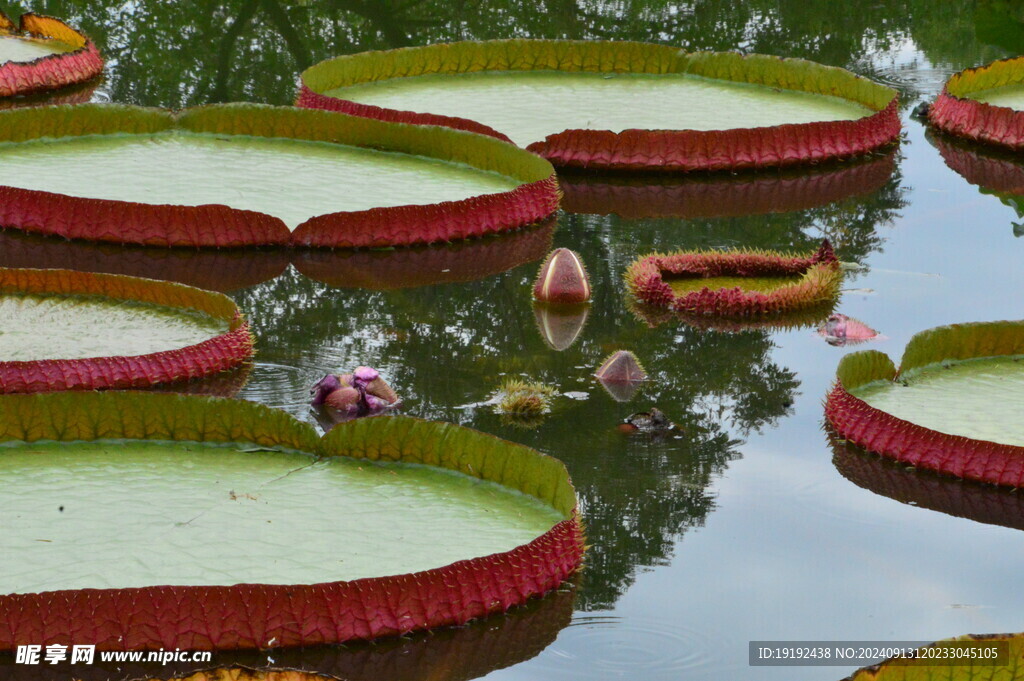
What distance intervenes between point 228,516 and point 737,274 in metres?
3.74

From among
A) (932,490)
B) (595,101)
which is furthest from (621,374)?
(595,101)

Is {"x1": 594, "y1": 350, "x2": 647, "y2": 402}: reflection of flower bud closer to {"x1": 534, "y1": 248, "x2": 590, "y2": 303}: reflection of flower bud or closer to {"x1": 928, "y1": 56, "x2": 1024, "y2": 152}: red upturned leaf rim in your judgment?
{"x1": 534, "y1": 248, "x2": 590, "y2": 303}: reflection of flower bud

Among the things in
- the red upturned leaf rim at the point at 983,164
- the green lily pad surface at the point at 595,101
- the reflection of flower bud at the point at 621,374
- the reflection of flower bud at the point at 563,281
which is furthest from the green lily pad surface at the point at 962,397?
the green lily pad surface at the point at 595,101

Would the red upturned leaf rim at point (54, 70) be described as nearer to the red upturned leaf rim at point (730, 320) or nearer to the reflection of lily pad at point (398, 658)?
the red upturned leaf rim at point (730, 320)

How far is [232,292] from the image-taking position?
823 cm

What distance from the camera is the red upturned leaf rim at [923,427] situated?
19.3 feet

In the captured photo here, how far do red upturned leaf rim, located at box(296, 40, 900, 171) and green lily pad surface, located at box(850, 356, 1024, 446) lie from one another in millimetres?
4077

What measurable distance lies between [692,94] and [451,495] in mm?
7845

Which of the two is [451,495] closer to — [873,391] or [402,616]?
[402,616]

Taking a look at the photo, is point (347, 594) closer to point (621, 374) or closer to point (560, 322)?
point (621, 374)

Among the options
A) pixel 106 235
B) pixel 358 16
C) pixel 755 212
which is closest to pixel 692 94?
pixel 755 212

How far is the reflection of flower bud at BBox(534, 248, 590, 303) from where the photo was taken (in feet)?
26.6

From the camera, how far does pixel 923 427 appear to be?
605cm

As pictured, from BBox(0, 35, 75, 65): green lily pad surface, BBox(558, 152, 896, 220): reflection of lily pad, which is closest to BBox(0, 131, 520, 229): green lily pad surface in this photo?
BBox(558, 152, 896, 220): reflection of lily pad
